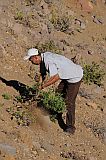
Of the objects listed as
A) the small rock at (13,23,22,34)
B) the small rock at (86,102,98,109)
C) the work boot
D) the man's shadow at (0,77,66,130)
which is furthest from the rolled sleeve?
the small rock at (13,23,22,34)

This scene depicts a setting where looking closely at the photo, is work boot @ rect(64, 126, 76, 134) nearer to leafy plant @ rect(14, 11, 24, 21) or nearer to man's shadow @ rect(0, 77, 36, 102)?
man's shadow @ rect(0, 77, 36, 102)

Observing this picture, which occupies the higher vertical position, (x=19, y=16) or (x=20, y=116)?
(x=19, y=16)

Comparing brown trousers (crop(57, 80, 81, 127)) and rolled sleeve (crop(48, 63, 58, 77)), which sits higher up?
rolled sleeve (crop(48, 63, 58, 77))

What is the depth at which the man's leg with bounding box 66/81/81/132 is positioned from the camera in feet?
30.0

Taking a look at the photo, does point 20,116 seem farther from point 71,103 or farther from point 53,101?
point 71,103

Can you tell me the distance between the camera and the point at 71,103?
936 centimetres

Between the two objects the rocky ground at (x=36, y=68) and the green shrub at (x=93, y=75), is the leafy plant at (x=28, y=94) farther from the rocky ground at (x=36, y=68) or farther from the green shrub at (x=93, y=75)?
the green shrub at (x=93, y=75)

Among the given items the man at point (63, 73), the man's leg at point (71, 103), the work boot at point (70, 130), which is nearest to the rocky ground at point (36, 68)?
the work boot at point (70, 130)

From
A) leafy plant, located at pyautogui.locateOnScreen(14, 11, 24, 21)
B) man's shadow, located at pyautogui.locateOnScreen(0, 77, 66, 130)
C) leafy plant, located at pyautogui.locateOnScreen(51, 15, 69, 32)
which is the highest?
leafy plant, located at pyautogui.locateOnScreen(14, 11, 24, 21)

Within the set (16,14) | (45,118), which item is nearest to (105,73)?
(16,14)

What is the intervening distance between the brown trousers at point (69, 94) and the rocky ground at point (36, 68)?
0.31 metres

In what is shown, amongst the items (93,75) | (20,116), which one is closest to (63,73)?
(20,116)

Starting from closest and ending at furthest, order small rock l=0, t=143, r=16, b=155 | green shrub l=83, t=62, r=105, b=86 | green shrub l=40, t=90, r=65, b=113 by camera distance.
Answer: small rock l=0, t=143, r=16, b=155
green shrub l=40, t=90, r=65, b=113
green shrub l=83, t=62, r=105, b=86

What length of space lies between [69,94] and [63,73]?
2.00ft
